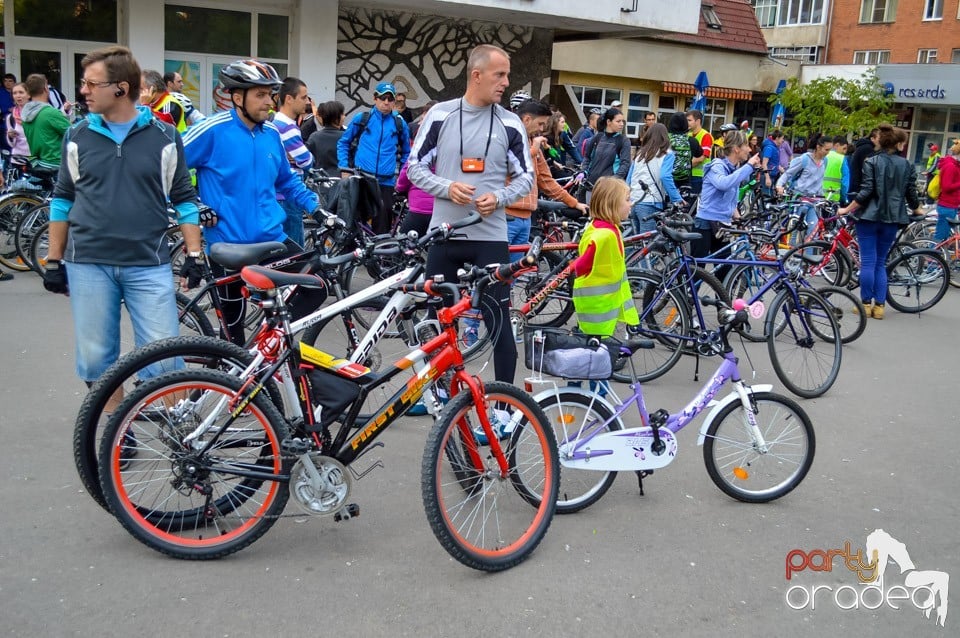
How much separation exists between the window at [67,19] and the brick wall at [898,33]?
34969 mm

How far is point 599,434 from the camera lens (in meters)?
4.39

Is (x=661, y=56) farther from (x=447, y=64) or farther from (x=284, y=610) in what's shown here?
(x=284, y=610)

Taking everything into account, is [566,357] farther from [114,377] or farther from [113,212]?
[113,212]

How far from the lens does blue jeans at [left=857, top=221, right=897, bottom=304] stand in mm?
9641

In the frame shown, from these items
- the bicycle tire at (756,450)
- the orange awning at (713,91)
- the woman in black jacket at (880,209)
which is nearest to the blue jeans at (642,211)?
the woman in black jacket at (880,209)

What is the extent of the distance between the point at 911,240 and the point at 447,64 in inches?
398

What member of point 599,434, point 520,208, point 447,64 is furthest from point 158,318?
point 447,64

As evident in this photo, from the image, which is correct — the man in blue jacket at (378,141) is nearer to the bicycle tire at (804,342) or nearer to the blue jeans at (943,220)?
the bicycle tire at (804,342)

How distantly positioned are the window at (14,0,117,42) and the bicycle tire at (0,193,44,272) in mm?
8344

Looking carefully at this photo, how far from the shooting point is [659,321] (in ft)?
22.4

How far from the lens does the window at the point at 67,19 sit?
16.3 meters

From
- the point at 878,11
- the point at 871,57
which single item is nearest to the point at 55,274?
the point at 871,57

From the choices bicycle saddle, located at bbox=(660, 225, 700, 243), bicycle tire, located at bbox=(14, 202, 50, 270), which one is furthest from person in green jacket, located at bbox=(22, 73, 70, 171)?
bicycle saddle, located at bbox=(660, 225, 700, 243)

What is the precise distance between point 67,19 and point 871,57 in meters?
36.4
